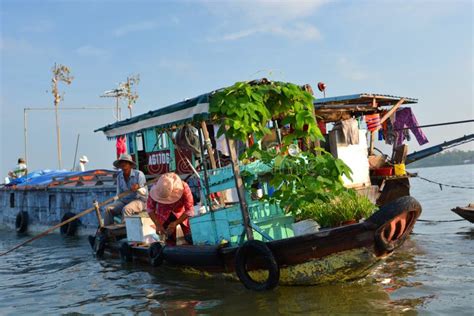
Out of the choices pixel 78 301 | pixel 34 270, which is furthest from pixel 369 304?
pixel 34 270

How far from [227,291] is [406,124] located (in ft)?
39.1

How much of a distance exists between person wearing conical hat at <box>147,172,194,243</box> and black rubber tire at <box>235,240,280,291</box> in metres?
1.67

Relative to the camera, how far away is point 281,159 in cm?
620

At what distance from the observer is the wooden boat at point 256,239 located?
5.49 m

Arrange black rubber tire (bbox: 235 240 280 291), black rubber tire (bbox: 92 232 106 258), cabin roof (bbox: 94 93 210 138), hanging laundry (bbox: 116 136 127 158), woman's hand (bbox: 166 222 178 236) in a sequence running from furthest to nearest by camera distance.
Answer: hanging laundry (bbox: 116 136 127 158) < black rubber tire (bbox: 92 232 106 258) < woman's hand (bbox: 166 222 178 236) < cabin roof (bbox: 94 93 210 138) < black rubber tire (bbox: 235 240 280 291)

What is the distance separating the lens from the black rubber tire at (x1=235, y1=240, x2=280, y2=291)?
5.81m

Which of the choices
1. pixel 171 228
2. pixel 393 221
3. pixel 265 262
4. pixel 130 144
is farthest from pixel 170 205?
pixel 130 144

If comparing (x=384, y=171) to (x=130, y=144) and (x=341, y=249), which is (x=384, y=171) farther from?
(x=341, y=249)

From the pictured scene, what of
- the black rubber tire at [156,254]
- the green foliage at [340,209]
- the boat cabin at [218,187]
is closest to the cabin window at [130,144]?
the boat cabin at [218,187]

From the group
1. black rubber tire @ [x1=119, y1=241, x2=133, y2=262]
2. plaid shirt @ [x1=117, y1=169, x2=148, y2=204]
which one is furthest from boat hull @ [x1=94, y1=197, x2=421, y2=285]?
plaid shirt @ [x1=117, y1=169, x2=148, y2=204]

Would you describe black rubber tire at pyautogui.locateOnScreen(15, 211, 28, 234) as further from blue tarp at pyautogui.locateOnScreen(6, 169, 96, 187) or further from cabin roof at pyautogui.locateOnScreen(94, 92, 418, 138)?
cabin roof at pyautogui.locateOnScreen(94, 92, 418, 138)

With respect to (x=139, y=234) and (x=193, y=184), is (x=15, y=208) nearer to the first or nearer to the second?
(x=193, y=184)

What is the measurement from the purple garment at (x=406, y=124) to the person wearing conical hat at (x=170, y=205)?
35.0 feet

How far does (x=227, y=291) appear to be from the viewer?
641 cm
